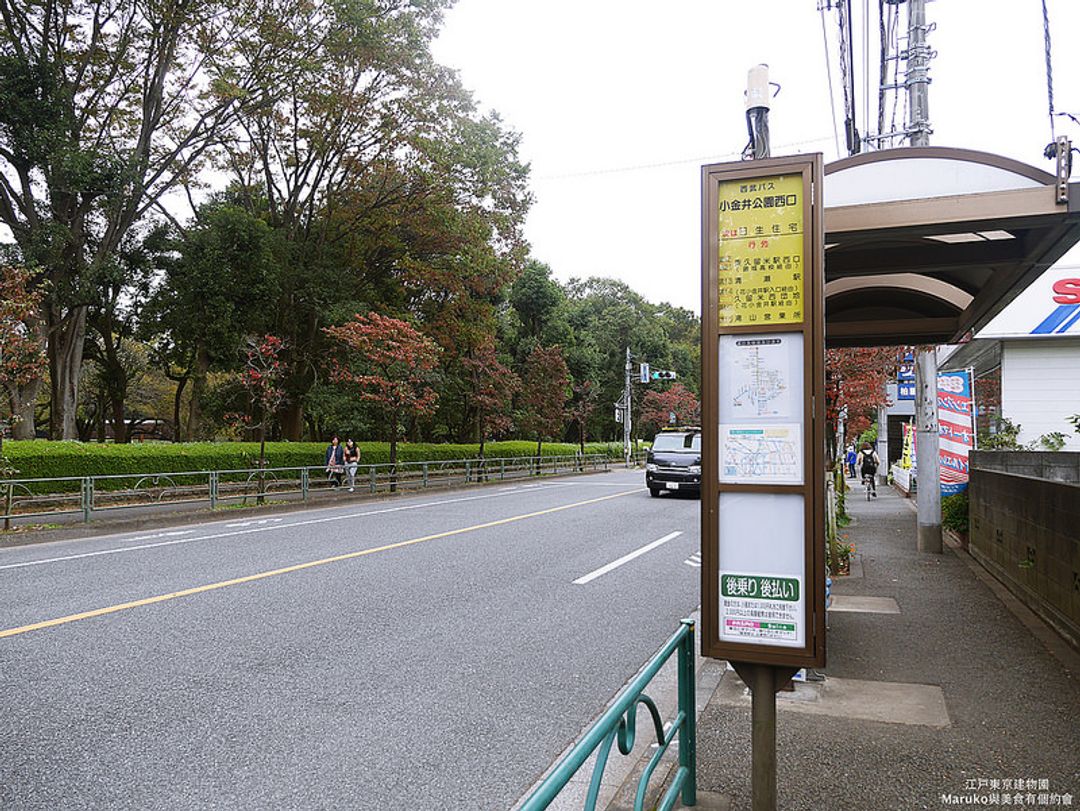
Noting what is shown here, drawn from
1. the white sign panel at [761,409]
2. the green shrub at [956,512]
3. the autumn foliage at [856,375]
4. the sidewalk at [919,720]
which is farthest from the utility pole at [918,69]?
the white sign panel at [761,409]

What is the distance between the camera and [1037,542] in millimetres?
7320

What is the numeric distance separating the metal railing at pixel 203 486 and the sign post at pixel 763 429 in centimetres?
1385

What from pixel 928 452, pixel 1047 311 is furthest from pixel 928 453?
pixel 1047 311

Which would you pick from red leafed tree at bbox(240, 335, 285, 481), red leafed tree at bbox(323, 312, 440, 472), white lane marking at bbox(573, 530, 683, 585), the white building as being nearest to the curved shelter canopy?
white lane marking at bbox(573, 530, 683, 585)

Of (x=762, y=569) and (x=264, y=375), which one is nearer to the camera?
(x=762, y=569)

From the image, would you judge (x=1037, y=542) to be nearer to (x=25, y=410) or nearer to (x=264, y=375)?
(x=264, y=375)

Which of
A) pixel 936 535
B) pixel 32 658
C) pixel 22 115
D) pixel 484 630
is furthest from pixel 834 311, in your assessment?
pixel 22 115

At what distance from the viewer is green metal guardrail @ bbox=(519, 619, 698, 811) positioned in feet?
6.86

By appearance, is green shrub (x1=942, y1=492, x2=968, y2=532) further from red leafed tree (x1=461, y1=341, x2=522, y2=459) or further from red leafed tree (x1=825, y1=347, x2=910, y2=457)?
red leafed tree (x1=461, y1=341, x2=522, y2=459)

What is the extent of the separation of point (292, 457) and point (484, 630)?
18.9 m

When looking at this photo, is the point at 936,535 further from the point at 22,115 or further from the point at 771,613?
the point at 22,115

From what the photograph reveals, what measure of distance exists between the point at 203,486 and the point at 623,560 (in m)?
10.9

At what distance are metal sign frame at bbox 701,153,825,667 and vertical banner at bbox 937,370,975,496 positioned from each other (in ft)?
36.0

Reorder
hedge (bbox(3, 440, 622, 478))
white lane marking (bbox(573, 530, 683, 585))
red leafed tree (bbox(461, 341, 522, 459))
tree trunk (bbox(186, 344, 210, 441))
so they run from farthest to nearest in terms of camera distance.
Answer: red leafed tree (bbox(461, 341, 522, 459)), tree trunk (bbox(186, 344, 210, 441)), hedge (bbox(3, 440, 622, 478)), white lane marking (bbox(573, 530, 683, 585))
